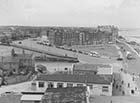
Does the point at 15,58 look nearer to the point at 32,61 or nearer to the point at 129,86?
the point at 32,61

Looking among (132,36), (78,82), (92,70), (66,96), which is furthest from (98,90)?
(132,36)

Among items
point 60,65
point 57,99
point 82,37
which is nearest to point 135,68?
point 60,65

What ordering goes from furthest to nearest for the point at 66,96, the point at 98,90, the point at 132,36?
the point at 132,36 < the point at 98,90 < the point at 66,96

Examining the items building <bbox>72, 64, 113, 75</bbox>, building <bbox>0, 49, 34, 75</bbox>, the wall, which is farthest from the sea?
the wall

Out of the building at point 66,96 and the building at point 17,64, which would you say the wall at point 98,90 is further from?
the building at point 17,64

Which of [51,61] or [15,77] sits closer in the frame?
[15,77]

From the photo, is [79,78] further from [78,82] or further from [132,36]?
[132,36]
